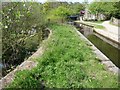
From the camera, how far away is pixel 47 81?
738 centimetres

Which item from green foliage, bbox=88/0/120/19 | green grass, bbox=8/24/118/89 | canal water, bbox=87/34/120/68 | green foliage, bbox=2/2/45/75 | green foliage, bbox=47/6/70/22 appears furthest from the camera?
green foliage, bbox=88/0/120/19

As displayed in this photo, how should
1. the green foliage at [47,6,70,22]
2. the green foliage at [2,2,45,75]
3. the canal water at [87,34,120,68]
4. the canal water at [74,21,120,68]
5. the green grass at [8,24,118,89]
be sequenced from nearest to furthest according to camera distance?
the green grass at [8,24,118,89], the green foliage at [2,2,45,75], the canal water at [87,34,120,68], the canal water at [74,21,120,68], the green foliage at [47,6,70,22]

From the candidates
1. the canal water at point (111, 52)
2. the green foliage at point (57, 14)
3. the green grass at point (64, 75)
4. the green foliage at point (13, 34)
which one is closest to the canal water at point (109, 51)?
the canal water at point (111, 52)

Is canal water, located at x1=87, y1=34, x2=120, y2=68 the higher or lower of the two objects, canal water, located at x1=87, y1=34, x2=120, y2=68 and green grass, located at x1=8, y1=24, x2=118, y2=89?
the lower

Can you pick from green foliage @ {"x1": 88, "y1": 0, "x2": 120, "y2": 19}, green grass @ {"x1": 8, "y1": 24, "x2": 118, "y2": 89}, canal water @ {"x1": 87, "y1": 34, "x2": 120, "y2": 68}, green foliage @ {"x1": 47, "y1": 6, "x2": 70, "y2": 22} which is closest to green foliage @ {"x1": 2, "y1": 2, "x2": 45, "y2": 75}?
green grass @ {"x1": 8, "y1": 24, "x2": 118, "y2": 89}

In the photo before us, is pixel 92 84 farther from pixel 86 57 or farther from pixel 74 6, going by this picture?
pixel 74 6

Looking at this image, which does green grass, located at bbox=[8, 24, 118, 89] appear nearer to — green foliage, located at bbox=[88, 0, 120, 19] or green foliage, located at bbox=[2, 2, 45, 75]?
green foliage, located at bbox=[2, 2, 45, 75]

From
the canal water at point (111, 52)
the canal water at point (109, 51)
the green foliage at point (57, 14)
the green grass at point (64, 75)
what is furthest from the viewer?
the green foliage at point (57, 14)

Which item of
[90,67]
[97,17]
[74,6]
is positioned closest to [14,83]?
[90,67]

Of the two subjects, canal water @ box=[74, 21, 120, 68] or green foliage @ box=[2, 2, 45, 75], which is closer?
green foliage @ box=[2, 2, 45, 75]

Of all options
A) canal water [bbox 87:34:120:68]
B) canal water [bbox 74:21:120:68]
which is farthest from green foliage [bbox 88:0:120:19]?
canal water [bbox 87:34:120:68]

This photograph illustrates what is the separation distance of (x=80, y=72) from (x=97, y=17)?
185 ft

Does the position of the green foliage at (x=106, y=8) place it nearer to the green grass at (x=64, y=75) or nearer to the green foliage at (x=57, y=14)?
the green foliage at (x=57, y=14)

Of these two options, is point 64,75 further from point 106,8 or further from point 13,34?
point 106,8
